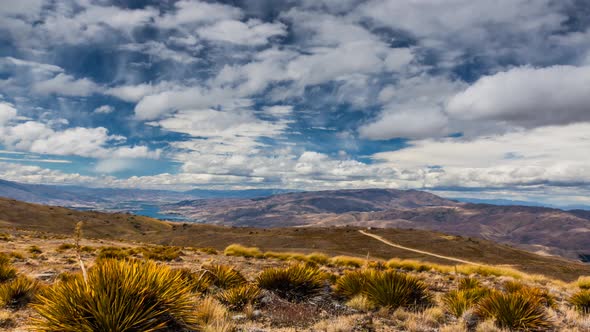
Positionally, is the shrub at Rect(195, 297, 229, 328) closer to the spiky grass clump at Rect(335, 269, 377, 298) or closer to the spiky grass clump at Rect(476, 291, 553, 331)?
the spiky grass clump at Rect(335, 269, 377, 298)

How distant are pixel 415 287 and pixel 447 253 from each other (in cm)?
5556

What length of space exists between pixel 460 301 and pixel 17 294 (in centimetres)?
1178

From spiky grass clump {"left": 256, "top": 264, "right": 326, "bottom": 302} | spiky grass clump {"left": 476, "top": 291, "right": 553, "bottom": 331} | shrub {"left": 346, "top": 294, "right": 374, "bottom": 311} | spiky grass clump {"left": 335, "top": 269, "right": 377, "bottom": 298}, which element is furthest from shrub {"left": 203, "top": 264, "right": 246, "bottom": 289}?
spiky grass clump {"left": 476, "top": 291, "right": 553, "bottom": 331}

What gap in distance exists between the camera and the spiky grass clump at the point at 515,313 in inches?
303

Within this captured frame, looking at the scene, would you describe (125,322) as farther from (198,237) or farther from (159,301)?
(198,237)

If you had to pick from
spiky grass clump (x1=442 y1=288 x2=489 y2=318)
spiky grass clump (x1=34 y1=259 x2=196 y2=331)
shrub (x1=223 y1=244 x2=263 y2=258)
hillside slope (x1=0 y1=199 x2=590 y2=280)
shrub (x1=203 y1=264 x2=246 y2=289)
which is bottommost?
hillside slope (x1=0 y1=199 x2=590 y2=280)

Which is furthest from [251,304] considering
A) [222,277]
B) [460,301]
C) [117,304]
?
[460,301]

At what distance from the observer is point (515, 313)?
7.80m

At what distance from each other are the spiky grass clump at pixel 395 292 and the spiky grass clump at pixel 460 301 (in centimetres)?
55

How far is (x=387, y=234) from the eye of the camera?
8019 centimetres

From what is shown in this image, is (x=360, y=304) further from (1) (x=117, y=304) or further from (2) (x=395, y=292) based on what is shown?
(1) (x=117, y=304)

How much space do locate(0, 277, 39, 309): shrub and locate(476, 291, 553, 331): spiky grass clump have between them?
38.4 ft

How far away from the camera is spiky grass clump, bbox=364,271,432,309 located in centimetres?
885

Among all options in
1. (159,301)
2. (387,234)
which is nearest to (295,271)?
(159,301)
